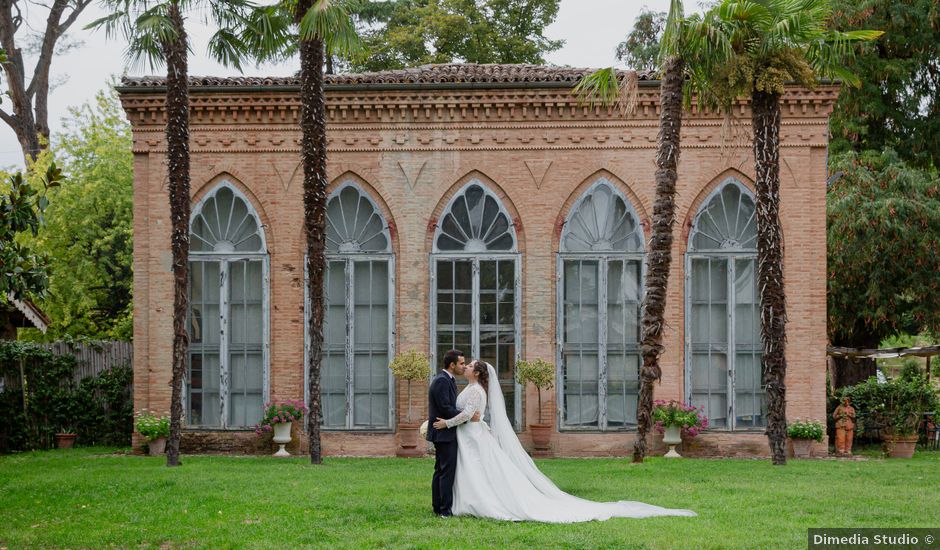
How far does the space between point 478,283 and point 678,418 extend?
3973 mm

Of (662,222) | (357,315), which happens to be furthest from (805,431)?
(357,315)

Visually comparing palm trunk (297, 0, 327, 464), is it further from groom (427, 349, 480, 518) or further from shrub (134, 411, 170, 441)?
groom (427, 349, 480, 518)

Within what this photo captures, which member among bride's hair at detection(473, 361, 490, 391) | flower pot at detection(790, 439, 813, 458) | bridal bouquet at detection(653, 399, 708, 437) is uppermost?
bride's hair at detection(473, 361, 490, 391)

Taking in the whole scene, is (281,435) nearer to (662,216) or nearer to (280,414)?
(280,414)

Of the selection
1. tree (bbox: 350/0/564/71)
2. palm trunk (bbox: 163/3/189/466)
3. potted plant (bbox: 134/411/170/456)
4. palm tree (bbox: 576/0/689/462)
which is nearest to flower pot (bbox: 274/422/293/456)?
potted plant (bbox: 134/411/170/456)

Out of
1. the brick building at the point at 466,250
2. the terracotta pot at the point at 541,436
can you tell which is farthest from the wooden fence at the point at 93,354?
the terracotta pot at the point at 541,436

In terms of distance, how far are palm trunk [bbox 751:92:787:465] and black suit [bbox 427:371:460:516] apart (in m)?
6.33

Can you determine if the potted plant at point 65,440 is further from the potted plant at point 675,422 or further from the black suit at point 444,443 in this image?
the black suit at point 444,443

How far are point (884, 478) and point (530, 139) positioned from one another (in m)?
7.80

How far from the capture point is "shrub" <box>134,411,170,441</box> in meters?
17.8

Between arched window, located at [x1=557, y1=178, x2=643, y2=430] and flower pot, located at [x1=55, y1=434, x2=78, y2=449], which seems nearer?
arched window, located at [x1=557, y1=178, x2=643, y2=430]

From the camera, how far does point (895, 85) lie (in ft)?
82.0

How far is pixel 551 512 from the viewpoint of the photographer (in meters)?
10.4

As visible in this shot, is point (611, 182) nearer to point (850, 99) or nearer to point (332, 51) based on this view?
point (332, 51)
